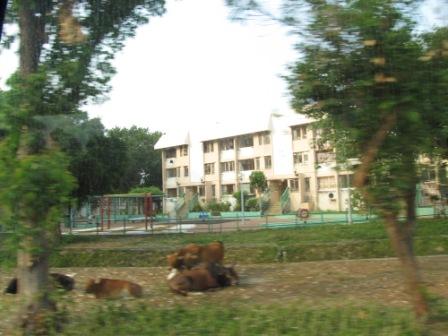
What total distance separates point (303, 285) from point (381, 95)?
584 centimetres

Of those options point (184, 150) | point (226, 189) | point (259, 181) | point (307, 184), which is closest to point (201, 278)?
point (259, 181)

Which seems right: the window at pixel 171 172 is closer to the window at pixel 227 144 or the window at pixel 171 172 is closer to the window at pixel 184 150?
the window at pixel 184 150

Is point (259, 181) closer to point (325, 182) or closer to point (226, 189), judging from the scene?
point (325, 182)

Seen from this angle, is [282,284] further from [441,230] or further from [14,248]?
[441,230]

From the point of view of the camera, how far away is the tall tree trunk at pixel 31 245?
20.6 ft

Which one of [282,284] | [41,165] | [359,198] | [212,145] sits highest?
[212,145]

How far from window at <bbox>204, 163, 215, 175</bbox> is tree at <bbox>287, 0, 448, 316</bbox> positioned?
6028 centimetres

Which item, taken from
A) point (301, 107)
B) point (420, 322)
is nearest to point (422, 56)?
point (301, 107)

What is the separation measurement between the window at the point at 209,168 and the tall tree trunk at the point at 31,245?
58.1m

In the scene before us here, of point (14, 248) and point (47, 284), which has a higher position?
point (14, 248)

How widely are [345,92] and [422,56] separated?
2.54 ft

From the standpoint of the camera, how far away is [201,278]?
10719 mm

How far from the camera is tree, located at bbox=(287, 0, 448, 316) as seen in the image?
5535 mm

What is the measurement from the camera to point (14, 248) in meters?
6.34
